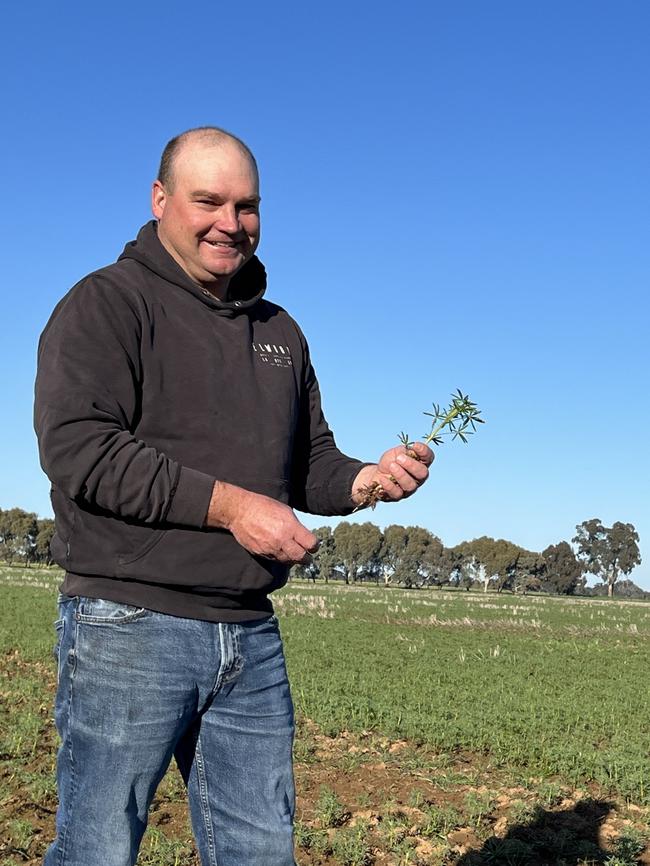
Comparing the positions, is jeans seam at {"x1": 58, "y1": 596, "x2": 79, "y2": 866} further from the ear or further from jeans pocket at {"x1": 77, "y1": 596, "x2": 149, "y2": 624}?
the ear

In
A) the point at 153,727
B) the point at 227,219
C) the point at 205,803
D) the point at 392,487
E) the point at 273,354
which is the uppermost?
the point at 227,219

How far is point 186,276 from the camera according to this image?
9.86ft

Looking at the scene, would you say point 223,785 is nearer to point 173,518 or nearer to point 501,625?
point 173,518

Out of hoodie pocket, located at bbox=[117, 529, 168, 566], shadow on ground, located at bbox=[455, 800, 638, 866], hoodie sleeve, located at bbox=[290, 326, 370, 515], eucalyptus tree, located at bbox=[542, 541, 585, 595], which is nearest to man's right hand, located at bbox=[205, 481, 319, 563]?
hoodie pocket, located at bbox=[117, 529, 168, 566]

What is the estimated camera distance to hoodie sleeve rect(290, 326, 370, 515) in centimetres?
349

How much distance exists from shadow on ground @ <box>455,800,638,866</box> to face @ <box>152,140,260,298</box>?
17.2 feet

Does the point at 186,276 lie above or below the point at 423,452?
above

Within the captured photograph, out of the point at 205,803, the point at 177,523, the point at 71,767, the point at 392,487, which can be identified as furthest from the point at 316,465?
the point at 71,767

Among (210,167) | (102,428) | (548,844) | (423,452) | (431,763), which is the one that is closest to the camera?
(102,428)

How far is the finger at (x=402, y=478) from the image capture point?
3.16 metres

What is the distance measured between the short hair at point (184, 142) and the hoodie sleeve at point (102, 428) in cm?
55

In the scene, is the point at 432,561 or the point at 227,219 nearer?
the point at 227,219

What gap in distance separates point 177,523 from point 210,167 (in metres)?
1.22

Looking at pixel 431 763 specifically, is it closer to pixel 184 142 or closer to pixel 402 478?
pixel 402 478
